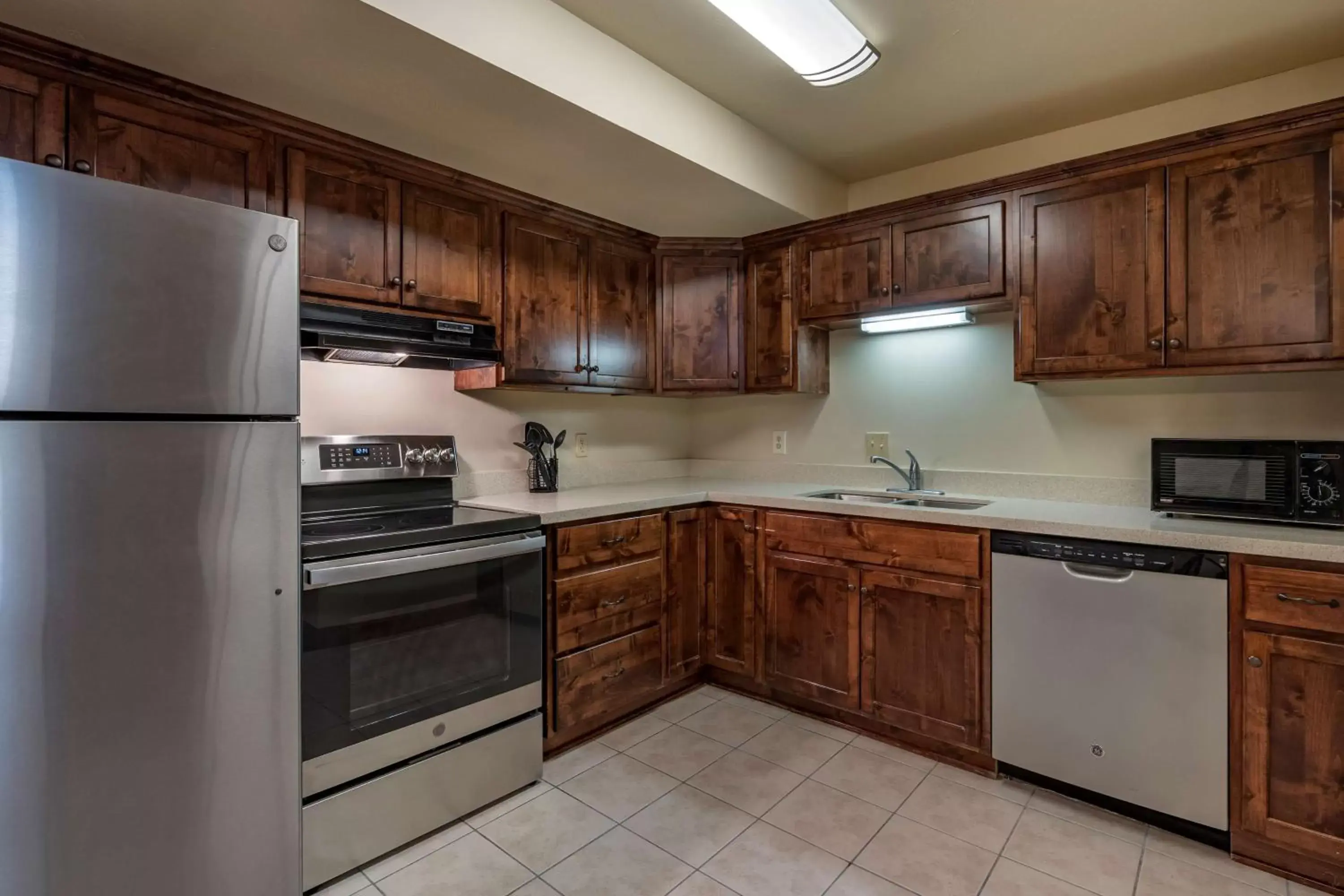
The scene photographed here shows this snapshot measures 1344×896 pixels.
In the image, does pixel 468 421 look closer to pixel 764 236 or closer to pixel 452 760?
pixel 452 760

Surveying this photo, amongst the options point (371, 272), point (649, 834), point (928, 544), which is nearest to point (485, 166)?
point (371, 272)

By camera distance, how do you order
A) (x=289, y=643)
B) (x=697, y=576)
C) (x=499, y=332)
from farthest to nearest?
1. (x=697, y=576)
2. (x=499, y=332)
3. (x=289, y=643)

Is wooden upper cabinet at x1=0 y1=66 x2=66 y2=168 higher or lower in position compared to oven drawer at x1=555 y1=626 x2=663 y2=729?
higher

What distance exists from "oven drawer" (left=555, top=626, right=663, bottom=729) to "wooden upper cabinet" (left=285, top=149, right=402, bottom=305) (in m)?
1.44

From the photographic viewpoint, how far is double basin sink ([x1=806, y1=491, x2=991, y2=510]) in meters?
2.66

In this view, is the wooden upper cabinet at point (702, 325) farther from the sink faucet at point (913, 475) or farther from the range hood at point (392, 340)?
the range hood at point (392, 340)

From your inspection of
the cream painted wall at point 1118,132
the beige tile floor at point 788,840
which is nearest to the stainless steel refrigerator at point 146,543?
the beige tile floor at point 788,840

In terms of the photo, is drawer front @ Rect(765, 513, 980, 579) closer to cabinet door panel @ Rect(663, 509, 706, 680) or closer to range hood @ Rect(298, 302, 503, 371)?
cabinet door panel @ Rect(663, 509, 706, 680)

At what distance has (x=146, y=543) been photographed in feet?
4.17

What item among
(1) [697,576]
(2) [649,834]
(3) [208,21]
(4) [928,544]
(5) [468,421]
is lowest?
(2) [649,834]

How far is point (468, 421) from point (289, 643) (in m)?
1.37

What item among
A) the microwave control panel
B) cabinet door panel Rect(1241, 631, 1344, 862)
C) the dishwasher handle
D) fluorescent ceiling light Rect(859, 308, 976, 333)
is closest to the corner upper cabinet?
fluorescent ceiling light Rect(859, 308, 976, 333)

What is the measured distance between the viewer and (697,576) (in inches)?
115

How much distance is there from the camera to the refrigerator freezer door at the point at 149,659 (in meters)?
1.16
